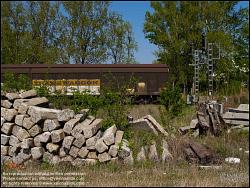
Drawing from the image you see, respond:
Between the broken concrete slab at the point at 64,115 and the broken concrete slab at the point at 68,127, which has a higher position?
the broken concrete slab at the point at 64,115

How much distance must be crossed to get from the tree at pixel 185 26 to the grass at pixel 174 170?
1.63 meters

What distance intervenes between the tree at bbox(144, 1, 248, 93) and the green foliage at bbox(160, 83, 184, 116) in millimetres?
2869

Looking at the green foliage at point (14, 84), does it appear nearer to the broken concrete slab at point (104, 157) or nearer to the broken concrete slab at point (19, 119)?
the broken concrete slab at point (19, 119)

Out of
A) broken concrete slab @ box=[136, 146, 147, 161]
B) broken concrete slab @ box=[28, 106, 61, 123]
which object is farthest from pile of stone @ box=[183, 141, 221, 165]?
broken concrete slab @ box=[28, 106, 61, 123]

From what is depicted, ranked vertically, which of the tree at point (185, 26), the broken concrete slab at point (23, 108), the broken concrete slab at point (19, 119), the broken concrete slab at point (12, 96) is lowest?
the broken concrete slab at point (19, 119)

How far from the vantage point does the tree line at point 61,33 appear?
22.1 ft

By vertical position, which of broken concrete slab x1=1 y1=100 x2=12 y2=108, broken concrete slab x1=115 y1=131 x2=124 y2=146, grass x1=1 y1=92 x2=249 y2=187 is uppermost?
broken concrete slab x1=1 y1=100 x2=12 y2=108

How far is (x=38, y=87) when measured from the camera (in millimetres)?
8594

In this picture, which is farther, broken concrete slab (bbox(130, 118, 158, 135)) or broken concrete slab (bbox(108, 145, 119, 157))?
broken concrete slab (bbox(130, 118, 158, 135))

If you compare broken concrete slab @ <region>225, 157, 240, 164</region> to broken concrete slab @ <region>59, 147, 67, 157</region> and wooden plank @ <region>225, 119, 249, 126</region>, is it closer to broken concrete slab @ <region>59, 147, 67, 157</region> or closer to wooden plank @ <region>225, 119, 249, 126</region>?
wooden plank @ <region>225, 119, 249, 126</region>

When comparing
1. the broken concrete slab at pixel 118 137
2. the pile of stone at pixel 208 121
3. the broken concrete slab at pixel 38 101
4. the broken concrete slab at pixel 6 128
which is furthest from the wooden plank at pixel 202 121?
the broken concrete slab at pixel 6 128

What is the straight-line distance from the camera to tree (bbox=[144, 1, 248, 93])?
17.8ft

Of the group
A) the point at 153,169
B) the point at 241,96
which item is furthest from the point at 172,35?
the point at 241,96

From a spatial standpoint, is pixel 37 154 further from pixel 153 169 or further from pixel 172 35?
pixel 172 35
